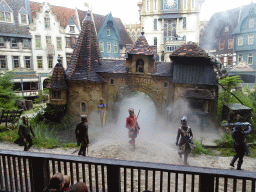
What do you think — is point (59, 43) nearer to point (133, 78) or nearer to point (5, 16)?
point (5, 16)

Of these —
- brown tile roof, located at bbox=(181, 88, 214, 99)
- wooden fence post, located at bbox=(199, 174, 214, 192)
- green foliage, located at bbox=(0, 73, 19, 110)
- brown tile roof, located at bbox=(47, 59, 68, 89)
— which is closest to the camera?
wooden fence post, located at bbox=(199, 174, 214, 192)

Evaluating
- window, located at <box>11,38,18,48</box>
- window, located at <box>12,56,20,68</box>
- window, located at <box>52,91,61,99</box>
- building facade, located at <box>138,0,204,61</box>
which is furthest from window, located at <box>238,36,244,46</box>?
window, located at <box>12,56,20,68</box>

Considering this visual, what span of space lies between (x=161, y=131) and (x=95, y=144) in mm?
4671

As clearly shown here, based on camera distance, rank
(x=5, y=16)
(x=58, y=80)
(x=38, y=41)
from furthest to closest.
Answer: (x=38, y=41) → (x=5, y=16) → (x=58, y=80)

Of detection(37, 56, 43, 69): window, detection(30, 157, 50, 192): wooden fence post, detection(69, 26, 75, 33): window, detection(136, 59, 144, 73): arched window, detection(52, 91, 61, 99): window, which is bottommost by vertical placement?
detection(30, 157, 50, 192): wooden fence post

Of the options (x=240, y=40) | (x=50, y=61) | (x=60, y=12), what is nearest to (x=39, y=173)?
(x=50, y=61)

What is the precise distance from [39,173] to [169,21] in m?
33.7

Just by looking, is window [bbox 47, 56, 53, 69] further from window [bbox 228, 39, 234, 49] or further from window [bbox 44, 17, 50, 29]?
window [bbox 228, 39, 234, 49]

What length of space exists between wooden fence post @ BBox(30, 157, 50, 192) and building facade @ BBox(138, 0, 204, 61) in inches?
1145

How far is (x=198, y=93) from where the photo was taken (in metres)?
12.2

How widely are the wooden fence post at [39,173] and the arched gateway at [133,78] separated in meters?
9.78

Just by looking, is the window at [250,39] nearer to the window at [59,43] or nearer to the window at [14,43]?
the window at [59,43]

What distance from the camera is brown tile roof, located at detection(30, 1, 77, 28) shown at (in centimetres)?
2775

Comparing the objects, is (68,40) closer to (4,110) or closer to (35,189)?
(4,110)
